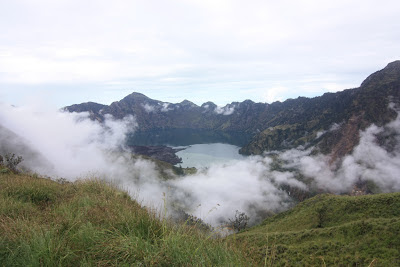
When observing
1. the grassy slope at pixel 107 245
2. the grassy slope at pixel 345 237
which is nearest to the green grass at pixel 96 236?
the grassy slope at pixel 107 245

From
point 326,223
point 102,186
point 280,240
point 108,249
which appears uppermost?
point 108,249

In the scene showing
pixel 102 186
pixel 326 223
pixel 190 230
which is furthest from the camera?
pixel 326 223

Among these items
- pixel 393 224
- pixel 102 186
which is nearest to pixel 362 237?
pixel 393 224

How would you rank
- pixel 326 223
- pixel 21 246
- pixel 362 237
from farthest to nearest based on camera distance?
pixel 326 223 < pixel 362 237 < pixel 21 246

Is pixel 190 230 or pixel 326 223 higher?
pixel 190 230

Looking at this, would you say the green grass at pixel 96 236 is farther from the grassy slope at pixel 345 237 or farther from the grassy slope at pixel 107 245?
the grassy slope at pixel 345 237

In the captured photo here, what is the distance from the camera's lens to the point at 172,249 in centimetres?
412

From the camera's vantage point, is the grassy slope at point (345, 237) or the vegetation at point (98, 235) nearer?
the vegetation at point (98, 235)

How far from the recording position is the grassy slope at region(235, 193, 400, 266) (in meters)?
27.9

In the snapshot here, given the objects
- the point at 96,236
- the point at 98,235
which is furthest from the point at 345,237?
the point at 96,236

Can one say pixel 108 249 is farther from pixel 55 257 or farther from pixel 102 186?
pixel 102 186

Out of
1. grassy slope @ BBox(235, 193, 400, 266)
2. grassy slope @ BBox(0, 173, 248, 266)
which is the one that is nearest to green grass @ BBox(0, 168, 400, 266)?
grassy slope @ BBox(0, 173, 248, 266)

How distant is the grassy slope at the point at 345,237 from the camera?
27859 millimetres

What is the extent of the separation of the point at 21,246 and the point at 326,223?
7311 cm
